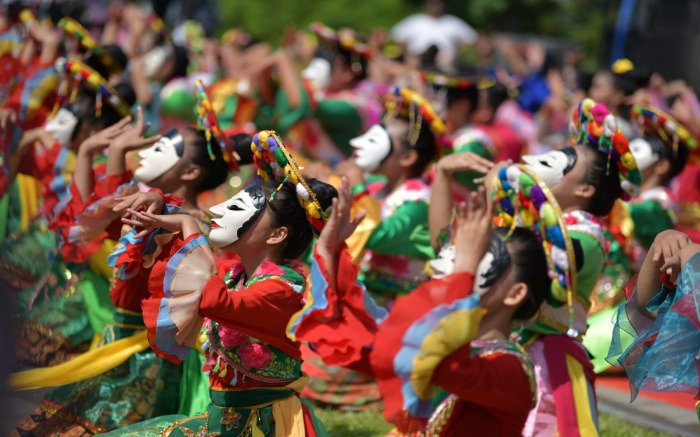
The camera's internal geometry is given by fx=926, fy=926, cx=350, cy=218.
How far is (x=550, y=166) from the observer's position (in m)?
3.72

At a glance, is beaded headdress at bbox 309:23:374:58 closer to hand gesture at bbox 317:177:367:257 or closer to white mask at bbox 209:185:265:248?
white mask at bbox 209:185:265:248

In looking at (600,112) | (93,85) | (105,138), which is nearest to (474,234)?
(600,112)

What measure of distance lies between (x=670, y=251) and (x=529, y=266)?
45cm

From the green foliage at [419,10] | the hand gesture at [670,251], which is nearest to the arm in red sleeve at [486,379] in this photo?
the hand gesture at [670,251]

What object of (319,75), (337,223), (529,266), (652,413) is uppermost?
(337,223)

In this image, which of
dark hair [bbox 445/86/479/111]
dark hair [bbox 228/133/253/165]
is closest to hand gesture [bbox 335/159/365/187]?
dark hair [bbox 228/133/253/165]

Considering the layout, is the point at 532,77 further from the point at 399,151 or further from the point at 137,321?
the point at 137,321

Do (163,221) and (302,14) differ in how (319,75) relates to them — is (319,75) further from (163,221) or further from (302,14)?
(302,14)

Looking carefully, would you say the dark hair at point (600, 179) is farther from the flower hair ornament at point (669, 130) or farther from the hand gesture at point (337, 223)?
the flower hair ornament at point (669, 130)

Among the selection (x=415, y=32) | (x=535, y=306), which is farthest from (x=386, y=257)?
(x=415, y=32)

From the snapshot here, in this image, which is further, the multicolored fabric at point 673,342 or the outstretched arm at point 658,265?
the outstretched arm at point 658,265

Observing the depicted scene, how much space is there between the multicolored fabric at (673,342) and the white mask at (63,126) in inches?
129

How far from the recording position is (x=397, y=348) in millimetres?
2352

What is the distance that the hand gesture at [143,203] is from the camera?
3.28 m
